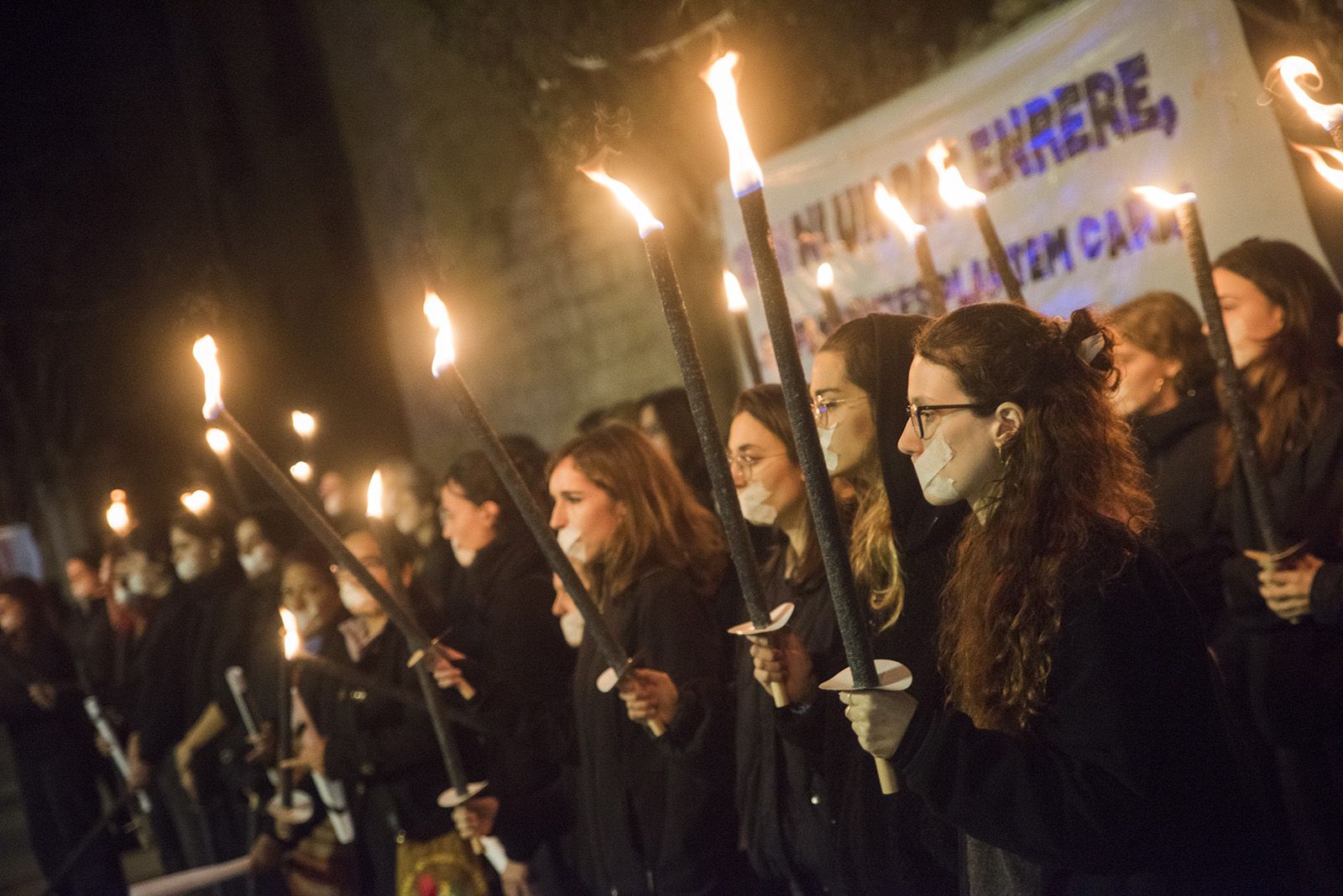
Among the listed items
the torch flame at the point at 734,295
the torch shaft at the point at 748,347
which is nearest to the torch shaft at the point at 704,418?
the torch shaft at the point at 748,347

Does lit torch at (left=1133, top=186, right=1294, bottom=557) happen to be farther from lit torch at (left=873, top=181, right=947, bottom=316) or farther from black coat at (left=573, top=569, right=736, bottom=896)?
black coat at (left=573, top=569, right=736, bottom=896)

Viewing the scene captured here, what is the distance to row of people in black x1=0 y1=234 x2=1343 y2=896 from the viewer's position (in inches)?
81.5

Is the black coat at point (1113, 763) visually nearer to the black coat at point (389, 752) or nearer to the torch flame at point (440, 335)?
the torch flame at point (440, 335)

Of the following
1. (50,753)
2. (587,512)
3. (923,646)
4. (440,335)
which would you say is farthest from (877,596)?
(50,753)

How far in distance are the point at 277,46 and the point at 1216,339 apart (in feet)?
46.0

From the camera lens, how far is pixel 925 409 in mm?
2361

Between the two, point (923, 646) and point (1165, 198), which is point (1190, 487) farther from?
point (923, 646)

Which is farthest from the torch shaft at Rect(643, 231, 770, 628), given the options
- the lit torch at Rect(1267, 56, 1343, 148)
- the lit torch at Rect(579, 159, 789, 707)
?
the lit torch at Rect(1267, 56, 1343, 148)

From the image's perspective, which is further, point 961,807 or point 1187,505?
point 1187,505

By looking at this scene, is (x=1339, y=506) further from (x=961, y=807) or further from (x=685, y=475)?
(x=685, y=475)

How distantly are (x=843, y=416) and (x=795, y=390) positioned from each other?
1.34 m

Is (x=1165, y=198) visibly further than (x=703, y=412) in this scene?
Yes

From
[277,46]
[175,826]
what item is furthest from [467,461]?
[277,46]

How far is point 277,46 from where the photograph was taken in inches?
584
